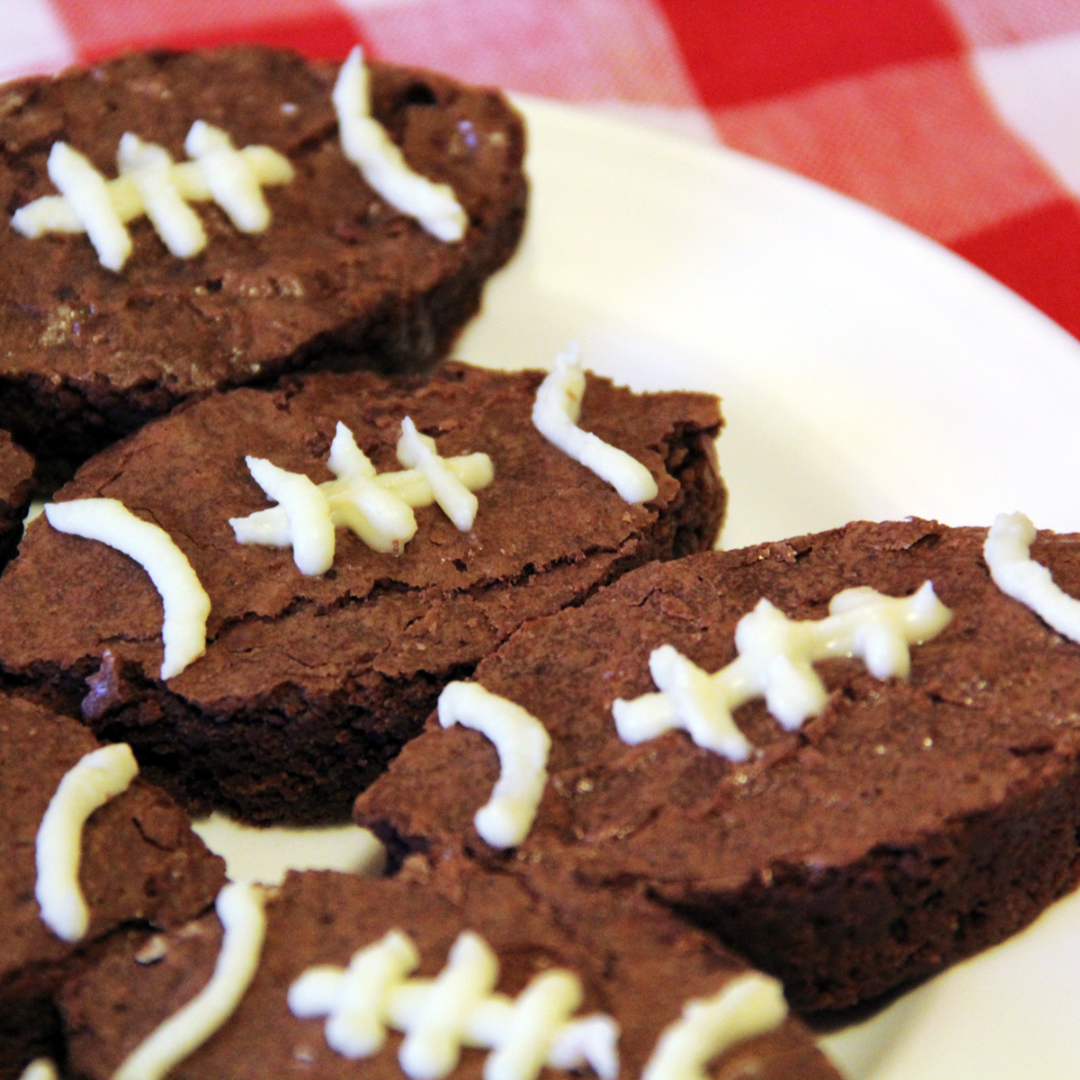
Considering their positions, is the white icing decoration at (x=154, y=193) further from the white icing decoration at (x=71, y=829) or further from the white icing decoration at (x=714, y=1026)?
the white icing decoration at (x=714, y=1026)

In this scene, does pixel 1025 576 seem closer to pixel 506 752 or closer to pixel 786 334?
pixel 506 752

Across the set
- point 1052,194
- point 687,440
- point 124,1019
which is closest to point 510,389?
point 687,440

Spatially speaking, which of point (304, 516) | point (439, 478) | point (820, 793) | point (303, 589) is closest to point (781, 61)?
point (439, 478)

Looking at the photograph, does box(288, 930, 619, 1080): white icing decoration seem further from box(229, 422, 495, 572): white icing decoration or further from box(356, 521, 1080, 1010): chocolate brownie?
box(229, 422, 495, 572): white icing decoration

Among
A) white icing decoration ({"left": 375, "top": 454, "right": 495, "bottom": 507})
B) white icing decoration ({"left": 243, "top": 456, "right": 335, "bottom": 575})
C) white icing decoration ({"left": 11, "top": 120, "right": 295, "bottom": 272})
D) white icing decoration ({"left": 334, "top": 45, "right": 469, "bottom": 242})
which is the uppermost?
white icing decoration ({"left": 11, "top": 120, "right": 295, "bottom": 272})

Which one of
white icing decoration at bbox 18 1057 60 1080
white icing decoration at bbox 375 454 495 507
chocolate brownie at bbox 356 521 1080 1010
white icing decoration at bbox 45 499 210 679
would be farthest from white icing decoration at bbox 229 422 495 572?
white icing decoration at bbox 18 1057 60 1080

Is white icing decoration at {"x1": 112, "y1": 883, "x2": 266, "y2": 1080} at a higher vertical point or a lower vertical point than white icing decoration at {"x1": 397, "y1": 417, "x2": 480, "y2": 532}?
lower

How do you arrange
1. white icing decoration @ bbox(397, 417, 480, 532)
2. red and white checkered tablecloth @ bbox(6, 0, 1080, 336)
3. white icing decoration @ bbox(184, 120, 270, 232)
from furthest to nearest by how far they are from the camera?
red and white checkered tablecloth @ bbox(6, 0, 1080, 336)
white icing decoration @ bbox(184, 120, 270, 232)
white icing decoration @ bbox(397, 417, 480, 532)
